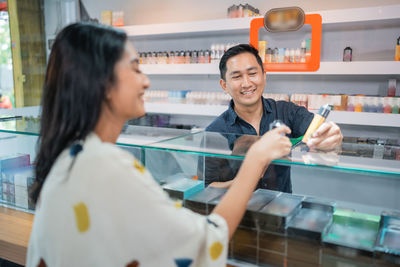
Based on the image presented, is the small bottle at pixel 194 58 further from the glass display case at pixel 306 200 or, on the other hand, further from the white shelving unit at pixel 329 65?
the glass display case at pixel 306 200

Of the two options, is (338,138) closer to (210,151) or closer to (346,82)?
(210,151)

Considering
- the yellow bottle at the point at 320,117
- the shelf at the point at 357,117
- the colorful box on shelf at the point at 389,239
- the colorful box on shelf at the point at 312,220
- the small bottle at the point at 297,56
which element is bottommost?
the colorful box on shelf at the point at 389,239

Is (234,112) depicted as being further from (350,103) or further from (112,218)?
(350,103)

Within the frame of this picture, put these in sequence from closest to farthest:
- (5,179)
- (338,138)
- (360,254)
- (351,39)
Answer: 1. (360,254)
2. (338,138)
3. (5,179)
4. (351,39)

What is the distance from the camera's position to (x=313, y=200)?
1115mm

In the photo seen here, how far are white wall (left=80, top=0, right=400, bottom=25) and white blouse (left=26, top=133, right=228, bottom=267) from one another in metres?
3.46

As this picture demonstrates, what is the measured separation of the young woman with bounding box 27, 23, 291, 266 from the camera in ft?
2.32

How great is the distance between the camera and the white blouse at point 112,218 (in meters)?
0.70

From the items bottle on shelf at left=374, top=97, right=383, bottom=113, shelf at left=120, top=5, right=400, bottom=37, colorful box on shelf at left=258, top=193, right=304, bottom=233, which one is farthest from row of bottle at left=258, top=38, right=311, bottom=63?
colorful box on shelf at left=258, top=193, right=304, bottom=233

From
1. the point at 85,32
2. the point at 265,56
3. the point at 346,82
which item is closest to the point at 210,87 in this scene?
the point at 265,56

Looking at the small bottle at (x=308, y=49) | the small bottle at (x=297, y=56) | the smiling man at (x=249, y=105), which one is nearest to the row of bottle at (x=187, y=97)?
the small bottle at (x=297, y=56)

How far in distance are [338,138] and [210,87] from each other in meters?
3.07

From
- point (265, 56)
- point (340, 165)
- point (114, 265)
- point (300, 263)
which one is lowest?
point (300, 263)

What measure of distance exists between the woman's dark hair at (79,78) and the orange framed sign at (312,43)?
285 cm
